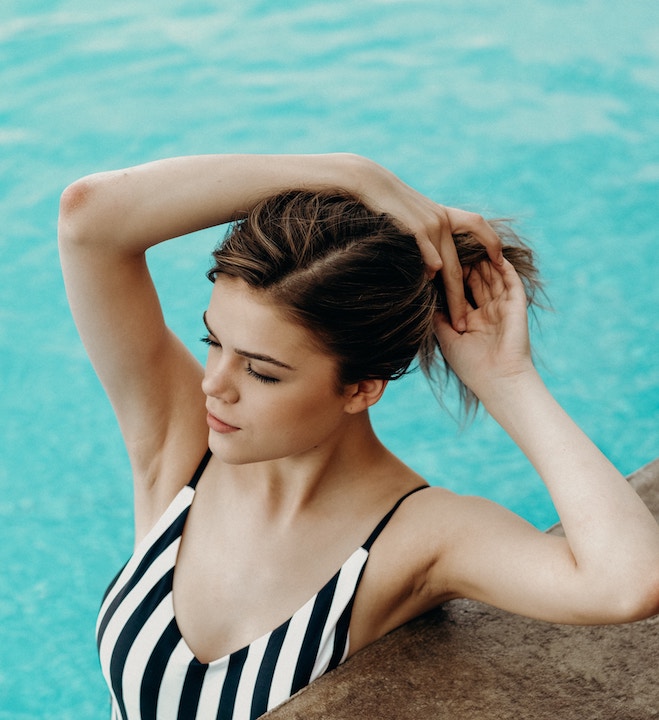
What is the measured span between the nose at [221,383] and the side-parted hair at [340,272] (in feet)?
0.47

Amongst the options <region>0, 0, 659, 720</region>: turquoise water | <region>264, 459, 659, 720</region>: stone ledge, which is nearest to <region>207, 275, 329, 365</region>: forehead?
<region>264, 459, 659, 720</region>: stone ledge

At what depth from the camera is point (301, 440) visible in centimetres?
186

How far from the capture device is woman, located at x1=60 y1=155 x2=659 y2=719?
1.76 m

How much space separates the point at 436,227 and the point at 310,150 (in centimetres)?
387

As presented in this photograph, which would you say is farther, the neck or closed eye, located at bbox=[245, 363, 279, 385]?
the neck

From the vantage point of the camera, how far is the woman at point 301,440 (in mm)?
1756

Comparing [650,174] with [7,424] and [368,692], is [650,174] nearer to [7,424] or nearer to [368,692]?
[7,424]

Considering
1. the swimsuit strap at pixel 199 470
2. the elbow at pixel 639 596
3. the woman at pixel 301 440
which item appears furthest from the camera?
→ the swimsuit strap at pixel 199 470

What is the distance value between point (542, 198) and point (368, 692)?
389 centimetres

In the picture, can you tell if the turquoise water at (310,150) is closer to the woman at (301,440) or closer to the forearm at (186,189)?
the woman at (301,440)

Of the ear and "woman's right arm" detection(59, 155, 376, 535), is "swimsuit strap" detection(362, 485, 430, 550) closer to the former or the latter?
the ear

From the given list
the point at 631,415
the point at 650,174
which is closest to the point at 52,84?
the point at 650,174

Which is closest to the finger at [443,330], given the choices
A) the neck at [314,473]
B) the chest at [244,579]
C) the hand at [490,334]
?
the hand at [490,334]

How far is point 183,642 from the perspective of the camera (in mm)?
1963
